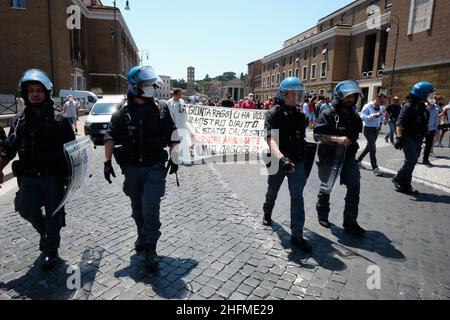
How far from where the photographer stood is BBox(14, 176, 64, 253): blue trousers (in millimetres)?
3311

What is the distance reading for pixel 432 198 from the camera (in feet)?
20.8

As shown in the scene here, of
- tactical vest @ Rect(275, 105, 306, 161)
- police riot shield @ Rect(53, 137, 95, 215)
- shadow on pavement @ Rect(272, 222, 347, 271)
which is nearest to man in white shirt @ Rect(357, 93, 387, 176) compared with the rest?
shadow on pavement @ Rect(272, 222, 347, 271)

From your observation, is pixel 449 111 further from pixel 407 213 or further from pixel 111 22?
pixel 111 22

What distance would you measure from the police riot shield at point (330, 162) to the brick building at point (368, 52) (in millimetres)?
19005

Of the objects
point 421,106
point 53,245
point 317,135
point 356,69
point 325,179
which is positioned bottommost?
point 53,245

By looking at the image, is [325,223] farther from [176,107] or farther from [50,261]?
[176,107]

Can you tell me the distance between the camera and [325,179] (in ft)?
15.1

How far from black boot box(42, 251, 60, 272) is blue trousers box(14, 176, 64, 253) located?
42 millimetres

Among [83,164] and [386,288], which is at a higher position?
[83,164]

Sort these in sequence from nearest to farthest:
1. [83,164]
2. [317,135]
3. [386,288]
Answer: [386,288]
[83,164]
[317,135]

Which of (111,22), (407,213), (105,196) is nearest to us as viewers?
(407,213)

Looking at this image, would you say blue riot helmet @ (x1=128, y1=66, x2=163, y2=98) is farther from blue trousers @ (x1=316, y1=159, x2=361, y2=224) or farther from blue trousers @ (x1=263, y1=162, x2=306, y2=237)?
blue trousers @ (x1=316, y1=159, x2=361, y2=224)

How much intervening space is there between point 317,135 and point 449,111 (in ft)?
38.1
